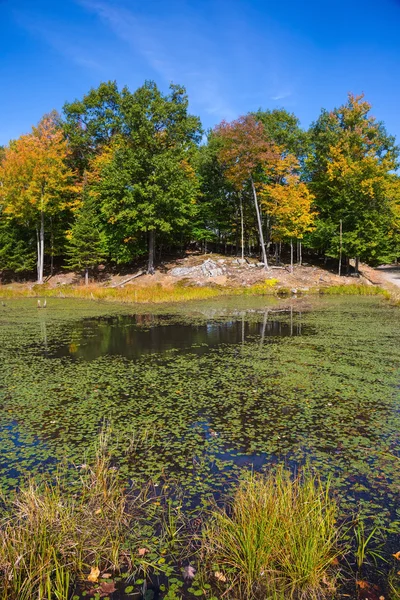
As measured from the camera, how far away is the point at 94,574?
8.43ft

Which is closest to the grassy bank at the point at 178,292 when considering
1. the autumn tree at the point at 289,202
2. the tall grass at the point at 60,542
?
the autumn tree at the point at 289,202

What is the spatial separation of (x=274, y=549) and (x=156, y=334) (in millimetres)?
8926

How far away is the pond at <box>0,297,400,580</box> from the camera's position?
392 centimetres

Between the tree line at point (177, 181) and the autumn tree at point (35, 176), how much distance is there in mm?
81

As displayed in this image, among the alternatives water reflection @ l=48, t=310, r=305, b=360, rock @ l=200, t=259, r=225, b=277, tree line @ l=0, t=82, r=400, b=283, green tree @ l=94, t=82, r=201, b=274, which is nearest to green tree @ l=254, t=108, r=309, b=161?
tree line @ l=0, t=82, r=400, b=283

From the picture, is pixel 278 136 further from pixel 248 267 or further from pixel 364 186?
pixel 248 267

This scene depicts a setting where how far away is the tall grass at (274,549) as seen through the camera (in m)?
2.40

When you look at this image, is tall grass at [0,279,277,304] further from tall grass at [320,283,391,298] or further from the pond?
the pond

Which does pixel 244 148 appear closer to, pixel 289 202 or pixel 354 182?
pixel 289 202

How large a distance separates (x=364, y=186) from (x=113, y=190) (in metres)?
16.6

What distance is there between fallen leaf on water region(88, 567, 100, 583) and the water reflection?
20.1ft

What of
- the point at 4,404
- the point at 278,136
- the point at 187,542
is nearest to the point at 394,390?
the point at 187,542

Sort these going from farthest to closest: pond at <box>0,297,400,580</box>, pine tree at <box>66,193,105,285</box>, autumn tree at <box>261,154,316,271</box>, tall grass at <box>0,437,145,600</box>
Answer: autumn tree at <box>261,154,316,271</box> < pine tree at <box>66,193,105,285</box> < pond at <box>0,297,400,580</box> < tall grass at <box>0,437,145,600</box>

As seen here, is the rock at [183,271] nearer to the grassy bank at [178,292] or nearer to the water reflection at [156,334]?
the grassy bank at [178,292]
